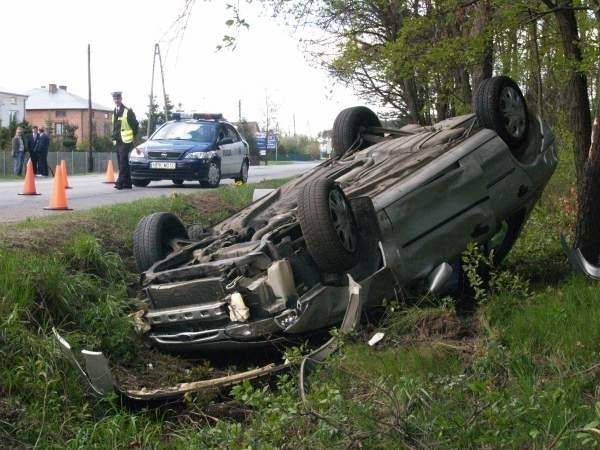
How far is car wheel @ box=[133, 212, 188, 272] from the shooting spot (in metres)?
6.87

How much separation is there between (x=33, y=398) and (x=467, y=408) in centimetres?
266

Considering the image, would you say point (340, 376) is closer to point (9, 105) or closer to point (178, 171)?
point (178, 171)

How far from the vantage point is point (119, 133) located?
15914mm

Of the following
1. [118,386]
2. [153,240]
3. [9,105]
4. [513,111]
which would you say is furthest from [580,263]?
[9,105]

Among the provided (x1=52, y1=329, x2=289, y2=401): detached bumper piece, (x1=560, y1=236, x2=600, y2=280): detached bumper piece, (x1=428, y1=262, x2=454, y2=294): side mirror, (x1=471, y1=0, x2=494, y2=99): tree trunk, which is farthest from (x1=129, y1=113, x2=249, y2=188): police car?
(x1=52, y1=329, x2=289, y2=401): detached bumper piece

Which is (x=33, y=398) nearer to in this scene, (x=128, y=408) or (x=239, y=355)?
(x=128, y=408)

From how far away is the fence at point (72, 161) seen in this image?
36875 millimetres

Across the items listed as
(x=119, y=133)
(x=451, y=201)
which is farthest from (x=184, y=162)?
(x=451, y=201)

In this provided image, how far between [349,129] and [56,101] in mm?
85925

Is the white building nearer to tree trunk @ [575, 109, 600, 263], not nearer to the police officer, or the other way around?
the police officer

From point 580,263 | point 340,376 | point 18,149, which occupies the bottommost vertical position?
point 340,376

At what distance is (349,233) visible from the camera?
6.20 metres

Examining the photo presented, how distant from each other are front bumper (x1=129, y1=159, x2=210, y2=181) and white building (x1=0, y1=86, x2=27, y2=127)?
58.0 m

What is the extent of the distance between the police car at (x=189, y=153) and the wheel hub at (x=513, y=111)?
33.2ft
